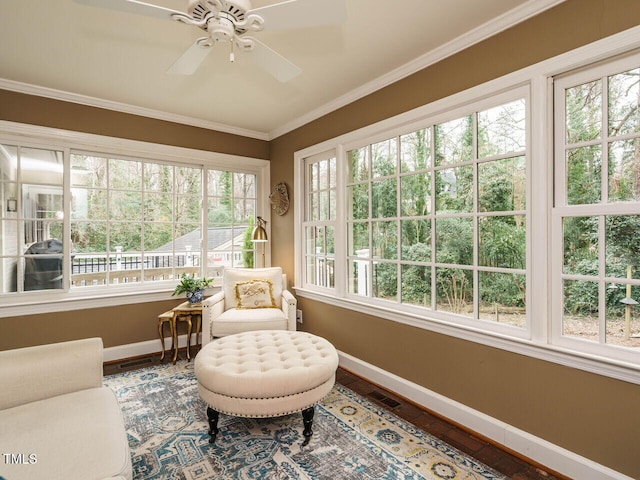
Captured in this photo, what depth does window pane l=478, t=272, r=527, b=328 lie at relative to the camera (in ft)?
6.64

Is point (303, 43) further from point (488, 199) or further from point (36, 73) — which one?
point (36, 73)

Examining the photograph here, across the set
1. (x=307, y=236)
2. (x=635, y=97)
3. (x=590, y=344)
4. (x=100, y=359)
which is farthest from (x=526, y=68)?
(x=100, y=359)

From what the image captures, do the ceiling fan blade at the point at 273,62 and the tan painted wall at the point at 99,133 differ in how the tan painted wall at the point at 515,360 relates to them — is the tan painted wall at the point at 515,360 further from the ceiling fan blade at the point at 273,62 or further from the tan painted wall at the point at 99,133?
the tan painted wall at the point at 99,133

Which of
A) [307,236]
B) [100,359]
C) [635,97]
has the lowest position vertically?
[100,359]

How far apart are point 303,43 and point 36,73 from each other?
7.35 ft

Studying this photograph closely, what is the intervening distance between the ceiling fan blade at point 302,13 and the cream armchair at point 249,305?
2.34 meters

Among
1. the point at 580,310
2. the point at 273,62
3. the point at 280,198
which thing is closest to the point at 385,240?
the point at 580,310

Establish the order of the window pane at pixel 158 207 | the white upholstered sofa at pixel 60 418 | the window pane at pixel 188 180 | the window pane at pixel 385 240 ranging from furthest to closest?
the window pane at pixel 188 180 → the window pane at pixel 158 207 → the window pane at pixel 385 240 → the white upholstered sofa at pixel 60 418

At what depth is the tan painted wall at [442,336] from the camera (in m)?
1.63

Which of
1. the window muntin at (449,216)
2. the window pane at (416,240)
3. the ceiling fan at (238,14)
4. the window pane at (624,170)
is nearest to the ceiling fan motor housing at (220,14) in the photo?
the ceiling fan at (238,14)

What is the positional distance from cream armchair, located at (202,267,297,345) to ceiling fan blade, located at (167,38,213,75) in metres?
1.95

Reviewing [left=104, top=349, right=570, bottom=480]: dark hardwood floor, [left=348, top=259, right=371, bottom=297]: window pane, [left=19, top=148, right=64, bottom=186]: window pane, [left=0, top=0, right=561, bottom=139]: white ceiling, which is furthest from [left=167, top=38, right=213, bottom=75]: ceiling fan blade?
[left=104, top=349, right=570, bottom=480]: dark hardwood floor

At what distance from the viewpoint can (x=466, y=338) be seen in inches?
86.4

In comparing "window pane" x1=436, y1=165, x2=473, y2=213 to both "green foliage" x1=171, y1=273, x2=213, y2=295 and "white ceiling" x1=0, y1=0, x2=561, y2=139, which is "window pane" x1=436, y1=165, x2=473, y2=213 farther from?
"green foliage" x1=171, y1=273, x2=213, y2=295
